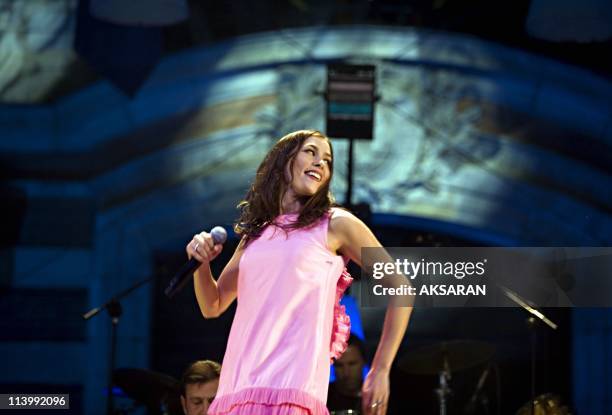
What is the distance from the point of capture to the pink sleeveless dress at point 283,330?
7.30ft

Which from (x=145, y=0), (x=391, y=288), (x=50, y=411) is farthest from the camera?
(x=145, y=0)

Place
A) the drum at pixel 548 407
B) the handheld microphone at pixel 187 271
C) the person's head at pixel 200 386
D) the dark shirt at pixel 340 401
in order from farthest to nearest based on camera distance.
Result: the dark shirt at pixel 340 401 → the drum at pixel 548 407 → the person's head at pixel 200 386 → the handheld microphone at pixel 187 271

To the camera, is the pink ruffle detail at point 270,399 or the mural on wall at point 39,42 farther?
the mural on wall at point 39,42

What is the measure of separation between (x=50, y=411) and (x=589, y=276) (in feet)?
8.58

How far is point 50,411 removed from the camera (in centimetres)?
496

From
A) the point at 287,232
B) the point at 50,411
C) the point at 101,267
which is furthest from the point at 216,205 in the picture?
the point at 287,232

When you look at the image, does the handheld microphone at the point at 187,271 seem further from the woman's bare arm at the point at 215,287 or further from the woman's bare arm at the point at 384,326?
the woman's bare arm at the point at 384,326

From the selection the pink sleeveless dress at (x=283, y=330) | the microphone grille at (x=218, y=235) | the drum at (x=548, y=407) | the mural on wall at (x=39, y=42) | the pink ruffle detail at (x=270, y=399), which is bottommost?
the pink ruffle detail at (x=270, y=399)

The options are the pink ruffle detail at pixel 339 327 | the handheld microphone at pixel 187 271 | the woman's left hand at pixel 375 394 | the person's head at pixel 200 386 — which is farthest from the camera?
the person's head at pixel 200 386

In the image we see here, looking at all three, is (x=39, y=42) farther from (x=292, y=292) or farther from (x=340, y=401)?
(x=292, y=292)

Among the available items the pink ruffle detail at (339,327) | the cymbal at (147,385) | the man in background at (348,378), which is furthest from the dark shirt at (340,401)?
the pink ruffle detail at (339,327)

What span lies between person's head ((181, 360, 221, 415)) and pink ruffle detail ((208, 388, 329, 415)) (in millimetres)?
1909

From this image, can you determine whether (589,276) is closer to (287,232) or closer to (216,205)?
(216,205)

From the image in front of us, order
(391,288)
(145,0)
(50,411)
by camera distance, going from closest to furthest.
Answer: (391,288) → (50,411) → (145,0)
